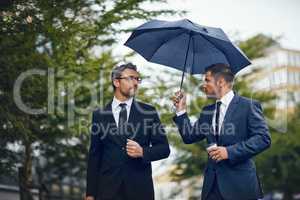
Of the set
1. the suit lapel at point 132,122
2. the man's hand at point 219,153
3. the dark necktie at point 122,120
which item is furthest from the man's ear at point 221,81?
the dark necktie at point 122,120

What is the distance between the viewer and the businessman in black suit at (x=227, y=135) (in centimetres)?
541

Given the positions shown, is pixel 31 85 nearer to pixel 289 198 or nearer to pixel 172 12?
pixel 172 12

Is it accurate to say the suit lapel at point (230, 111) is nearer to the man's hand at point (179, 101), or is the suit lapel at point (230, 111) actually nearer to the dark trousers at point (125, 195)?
the man's hand at point (179, 101)

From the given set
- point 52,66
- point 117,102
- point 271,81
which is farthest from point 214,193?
point 271,81

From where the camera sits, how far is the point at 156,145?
236 inches

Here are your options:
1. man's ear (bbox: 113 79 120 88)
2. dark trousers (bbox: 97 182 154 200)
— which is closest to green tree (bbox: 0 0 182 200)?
man's ear (bbox: 113 79 120 88)

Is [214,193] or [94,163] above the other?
[94,163]

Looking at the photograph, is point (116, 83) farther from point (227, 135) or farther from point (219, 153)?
point (219, 153)

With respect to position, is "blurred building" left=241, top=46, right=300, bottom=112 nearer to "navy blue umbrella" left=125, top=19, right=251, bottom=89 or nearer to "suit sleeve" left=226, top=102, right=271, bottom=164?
"navy blue umbrella" left=125, top=19, right=251, bottom=89

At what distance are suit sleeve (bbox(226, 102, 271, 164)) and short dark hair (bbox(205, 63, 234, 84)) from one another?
497 mm

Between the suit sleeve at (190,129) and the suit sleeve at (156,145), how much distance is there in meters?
0.23

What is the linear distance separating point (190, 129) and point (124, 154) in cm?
74

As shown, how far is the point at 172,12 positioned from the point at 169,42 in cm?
666

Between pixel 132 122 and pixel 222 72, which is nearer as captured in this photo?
pixel 222 72
